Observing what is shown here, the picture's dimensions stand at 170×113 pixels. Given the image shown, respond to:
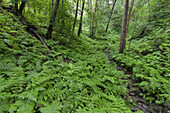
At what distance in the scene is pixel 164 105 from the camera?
3.11m

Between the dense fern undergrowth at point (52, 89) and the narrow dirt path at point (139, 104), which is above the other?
the dense fern undergrowth at point (52, 89)

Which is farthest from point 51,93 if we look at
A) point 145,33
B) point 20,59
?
point 145,33

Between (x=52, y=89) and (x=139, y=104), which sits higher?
(x=52, y=89)

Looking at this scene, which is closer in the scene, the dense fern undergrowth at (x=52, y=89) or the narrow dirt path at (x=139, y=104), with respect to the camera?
the dense fern undergrowth at (x=52, y=89)

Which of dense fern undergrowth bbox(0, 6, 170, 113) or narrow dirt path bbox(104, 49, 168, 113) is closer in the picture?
dense fern undergrowth bbox(0, 6, 170, 113)

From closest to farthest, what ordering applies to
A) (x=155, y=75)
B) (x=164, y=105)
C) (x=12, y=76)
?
(x=12, y=76) < (x=164, y=105) < (x=155, y=75)

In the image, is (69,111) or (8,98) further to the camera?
(69,111)

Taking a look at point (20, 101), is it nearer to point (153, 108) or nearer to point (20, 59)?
point (20, 59)

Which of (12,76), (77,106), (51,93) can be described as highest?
(12,76)

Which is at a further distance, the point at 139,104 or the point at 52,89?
the point at 139,104

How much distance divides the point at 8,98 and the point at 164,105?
519cm

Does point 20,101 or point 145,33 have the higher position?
point 145,33

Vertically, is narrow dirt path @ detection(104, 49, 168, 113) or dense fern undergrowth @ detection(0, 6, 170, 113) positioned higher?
dense fern undergrowth @ detection(0, 6, 170, 113)

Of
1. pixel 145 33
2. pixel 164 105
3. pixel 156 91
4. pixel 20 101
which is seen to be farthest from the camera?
pixel 145 33
